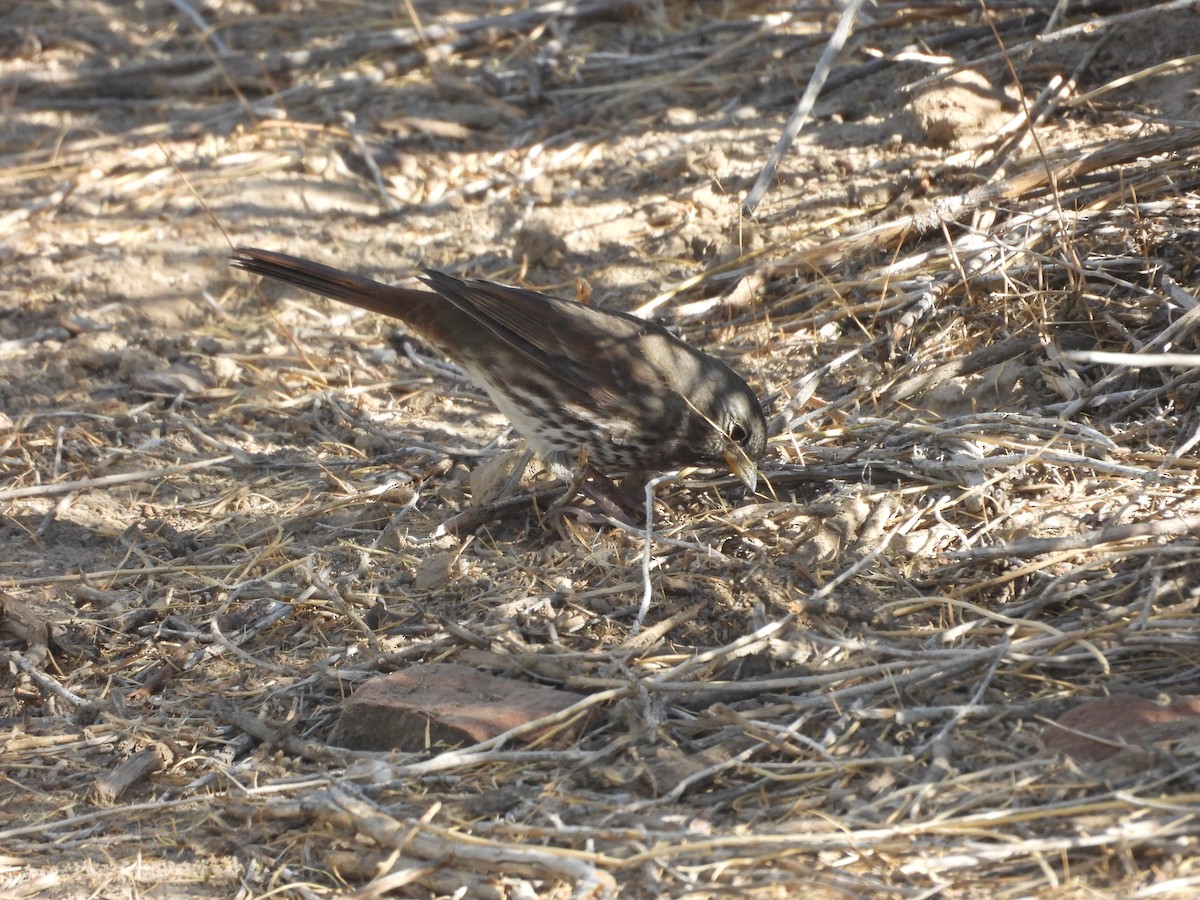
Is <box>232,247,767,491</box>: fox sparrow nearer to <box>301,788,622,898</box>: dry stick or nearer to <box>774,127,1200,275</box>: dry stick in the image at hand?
<box>774,127,1200,275</box>: dry stick

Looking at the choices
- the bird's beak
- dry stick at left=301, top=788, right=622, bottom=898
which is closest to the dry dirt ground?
dry stick at left=301, top=788, right=622, bottom=898

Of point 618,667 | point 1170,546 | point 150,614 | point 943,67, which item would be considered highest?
point 943,67

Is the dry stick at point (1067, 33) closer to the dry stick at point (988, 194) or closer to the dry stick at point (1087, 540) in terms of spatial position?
the dry stick at point (988, 194)

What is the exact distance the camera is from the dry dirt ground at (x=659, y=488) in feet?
9.68

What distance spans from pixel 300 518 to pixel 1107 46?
4078mm

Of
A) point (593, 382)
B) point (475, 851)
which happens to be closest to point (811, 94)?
point (593, 382)

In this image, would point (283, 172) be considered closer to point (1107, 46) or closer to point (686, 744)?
point (1107, 46)

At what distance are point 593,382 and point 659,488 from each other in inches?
17.4

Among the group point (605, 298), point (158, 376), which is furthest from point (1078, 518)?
point (158, 376)

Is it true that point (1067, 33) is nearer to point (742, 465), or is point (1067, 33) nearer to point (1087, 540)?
point (742, 465)

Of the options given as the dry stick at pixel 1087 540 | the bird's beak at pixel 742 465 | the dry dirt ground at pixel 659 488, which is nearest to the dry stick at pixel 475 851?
the dry dirt ground at pixel 659 488

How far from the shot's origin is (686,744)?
3.18m

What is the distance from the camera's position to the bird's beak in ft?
14.1

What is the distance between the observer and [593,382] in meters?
4.61
